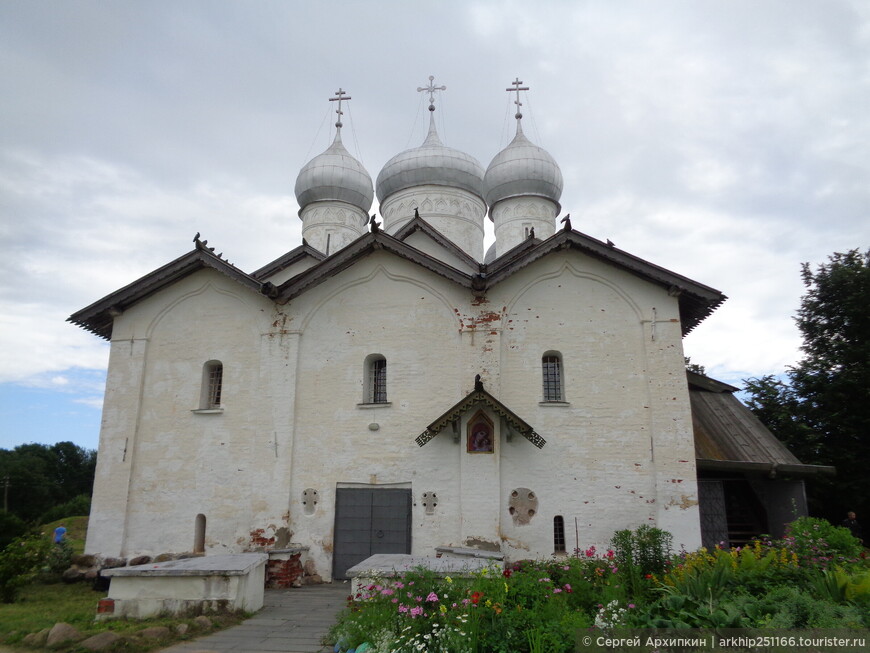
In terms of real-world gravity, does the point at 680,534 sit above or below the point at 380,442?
below

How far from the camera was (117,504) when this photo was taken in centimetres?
1216

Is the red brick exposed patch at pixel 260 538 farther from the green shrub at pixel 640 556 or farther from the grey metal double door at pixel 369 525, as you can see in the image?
the green shrub at pixel 640 556

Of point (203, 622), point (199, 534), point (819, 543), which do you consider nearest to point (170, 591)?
point (203, 622)

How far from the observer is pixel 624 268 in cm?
1180

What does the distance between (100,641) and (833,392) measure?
16411 millimetres

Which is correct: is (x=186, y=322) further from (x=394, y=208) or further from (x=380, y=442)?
(x=394, y=208)

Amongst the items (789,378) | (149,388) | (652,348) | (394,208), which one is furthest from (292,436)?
(789,378)

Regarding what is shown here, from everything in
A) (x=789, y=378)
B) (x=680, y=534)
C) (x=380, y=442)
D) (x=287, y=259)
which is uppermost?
(x=287, y=259)

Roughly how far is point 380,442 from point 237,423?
2.96 m

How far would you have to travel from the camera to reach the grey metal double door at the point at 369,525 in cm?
1120

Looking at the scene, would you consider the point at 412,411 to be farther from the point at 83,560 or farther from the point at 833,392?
the point at 833,392

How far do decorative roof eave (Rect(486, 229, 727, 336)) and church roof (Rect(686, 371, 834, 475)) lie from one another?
6.95 feet

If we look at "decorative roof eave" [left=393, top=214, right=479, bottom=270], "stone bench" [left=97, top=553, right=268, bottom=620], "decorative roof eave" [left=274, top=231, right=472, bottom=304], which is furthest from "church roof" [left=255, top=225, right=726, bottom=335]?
"stone bench" [left=97, top=553, right=268, bottom=620]

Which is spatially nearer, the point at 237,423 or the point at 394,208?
the point at 237,423
